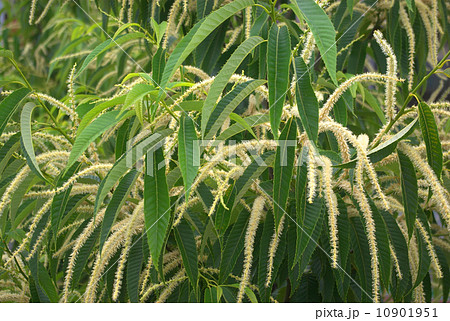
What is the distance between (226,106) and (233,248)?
263 millimetres

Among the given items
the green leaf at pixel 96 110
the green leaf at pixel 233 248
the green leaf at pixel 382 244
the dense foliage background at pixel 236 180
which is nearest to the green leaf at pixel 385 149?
the dense foliage background at pixel 236 180

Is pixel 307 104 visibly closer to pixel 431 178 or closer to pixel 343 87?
pixel 343 87

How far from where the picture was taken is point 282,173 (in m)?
0.78

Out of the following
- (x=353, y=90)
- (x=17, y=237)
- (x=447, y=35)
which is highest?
(x=447, y=35)

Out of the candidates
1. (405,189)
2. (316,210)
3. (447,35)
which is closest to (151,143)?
(316,210)

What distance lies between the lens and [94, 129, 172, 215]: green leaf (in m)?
0.78

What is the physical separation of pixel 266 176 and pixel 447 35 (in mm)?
786

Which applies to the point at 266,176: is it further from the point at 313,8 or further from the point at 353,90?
the point at 313,8

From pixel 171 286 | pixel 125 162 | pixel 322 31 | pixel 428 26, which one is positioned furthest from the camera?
pixel 428 26

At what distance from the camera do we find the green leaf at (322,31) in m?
0.65

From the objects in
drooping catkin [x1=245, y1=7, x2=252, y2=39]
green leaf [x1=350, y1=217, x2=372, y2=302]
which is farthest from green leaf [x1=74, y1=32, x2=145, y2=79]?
green leaf [x1=350, y1=217, x2=372, y2=302]

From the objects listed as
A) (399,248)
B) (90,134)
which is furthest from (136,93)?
(399,248)

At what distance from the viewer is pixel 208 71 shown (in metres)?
1.27
